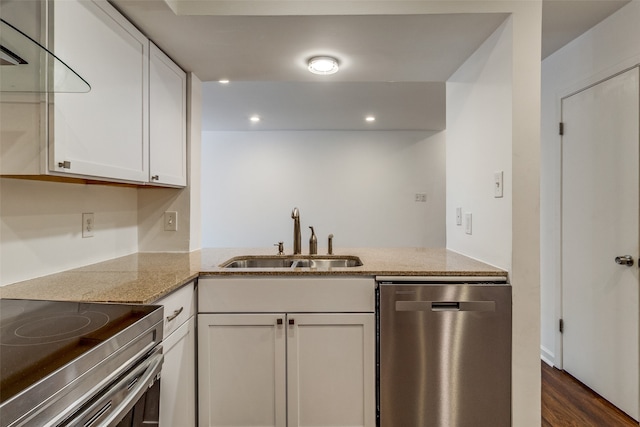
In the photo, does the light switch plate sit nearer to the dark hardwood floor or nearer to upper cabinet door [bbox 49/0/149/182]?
the dark hardwood floor

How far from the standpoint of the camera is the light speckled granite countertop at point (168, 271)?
45.2 inches

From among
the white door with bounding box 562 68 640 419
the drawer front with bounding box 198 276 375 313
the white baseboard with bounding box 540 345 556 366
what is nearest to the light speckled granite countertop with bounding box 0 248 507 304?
the drawer front with bounding box 198 276 375 313

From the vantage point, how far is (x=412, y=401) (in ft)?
5.02

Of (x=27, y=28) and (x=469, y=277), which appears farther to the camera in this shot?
(x=469, y=277)

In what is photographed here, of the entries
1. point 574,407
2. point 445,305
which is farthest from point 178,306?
point 574,407

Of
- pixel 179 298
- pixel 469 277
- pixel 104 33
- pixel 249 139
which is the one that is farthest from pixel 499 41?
pixel 249 139

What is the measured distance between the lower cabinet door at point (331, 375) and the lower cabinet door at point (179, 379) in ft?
1.41

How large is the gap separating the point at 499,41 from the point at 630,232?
1286 millimetres

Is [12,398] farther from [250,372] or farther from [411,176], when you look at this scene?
[411,176]

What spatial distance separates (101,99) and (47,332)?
88 cm

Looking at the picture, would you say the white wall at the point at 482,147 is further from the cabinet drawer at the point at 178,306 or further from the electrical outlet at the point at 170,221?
the electrical outlet at the point at 170,221

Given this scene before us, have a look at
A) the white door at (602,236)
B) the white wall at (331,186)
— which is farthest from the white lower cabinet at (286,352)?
the white wall at (331,186)

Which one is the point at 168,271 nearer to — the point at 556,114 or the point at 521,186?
the point at 521,186

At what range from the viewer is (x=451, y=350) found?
152 cm
